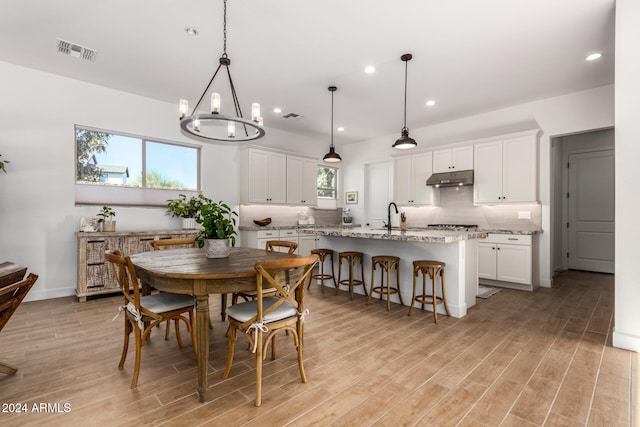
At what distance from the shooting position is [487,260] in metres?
5.19

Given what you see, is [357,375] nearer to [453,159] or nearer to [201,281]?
[201,281]

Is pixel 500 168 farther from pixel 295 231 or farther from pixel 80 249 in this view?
pixel 80 249

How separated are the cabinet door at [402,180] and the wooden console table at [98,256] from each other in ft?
15.2

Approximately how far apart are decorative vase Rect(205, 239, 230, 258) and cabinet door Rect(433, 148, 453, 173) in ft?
14.9

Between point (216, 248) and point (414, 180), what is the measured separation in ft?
15.3

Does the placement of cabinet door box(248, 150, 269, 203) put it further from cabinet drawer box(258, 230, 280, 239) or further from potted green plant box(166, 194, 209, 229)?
potted green plant box(166, 194, 209, 229)

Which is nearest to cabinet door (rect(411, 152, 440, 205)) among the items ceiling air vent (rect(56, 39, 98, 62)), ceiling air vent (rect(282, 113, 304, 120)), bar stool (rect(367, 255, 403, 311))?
ceiling air vent (rect(282, 113, 304, 120))

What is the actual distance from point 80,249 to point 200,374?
10.4ft

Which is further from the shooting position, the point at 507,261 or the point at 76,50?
the point at 507,261

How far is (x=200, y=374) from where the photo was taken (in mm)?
1955

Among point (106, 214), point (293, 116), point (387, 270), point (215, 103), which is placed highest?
point (293, 116)

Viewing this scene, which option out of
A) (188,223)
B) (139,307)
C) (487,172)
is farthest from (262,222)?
(487,172)

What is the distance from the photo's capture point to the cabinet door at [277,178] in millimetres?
6234

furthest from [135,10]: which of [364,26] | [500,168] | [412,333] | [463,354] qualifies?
[500,168]
